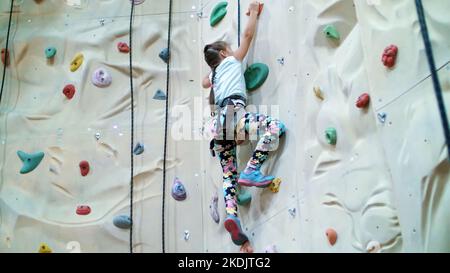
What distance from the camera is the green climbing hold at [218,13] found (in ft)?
8.60

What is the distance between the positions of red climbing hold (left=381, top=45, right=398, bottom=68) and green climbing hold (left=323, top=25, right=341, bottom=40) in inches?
13.8

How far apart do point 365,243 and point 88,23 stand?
84.9 inches

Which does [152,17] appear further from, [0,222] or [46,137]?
[0,222]

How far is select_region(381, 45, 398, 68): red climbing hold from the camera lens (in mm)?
1638

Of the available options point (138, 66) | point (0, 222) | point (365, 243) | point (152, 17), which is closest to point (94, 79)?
point (138, 66)

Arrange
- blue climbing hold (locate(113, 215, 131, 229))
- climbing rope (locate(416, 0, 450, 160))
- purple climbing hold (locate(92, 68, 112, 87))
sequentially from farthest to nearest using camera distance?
purple climbing hold (locate(92, 68, 112, 87)), blue climbing hold (locate(113, 215, 131, 229)), climbing rope (locate(416, 0, 450, 160))

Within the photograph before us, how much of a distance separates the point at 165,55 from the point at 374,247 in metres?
1.65

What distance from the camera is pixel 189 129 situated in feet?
9.04

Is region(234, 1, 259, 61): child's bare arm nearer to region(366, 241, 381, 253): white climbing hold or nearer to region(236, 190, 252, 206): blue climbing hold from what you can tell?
region(236, 190, 252, 206): blue climbing hold

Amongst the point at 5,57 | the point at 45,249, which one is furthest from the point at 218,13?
the point at 45,249

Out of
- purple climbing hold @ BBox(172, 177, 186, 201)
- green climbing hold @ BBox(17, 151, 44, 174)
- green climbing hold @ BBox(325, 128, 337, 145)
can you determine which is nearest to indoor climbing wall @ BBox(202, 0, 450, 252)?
green climbing hold @ BBox(325, 128, 337, 145)

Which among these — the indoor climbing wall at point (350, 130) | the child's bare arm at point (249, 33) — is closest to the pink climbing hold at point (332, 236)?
the indoor climbing wall at point (350, 130)

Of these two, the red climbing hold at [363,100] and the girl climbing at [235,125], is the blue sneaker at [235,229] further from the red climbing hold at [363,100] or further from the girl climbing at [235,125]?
the red climbing hold at [363,100]

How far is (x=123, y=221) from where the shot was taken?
8.97 feet
